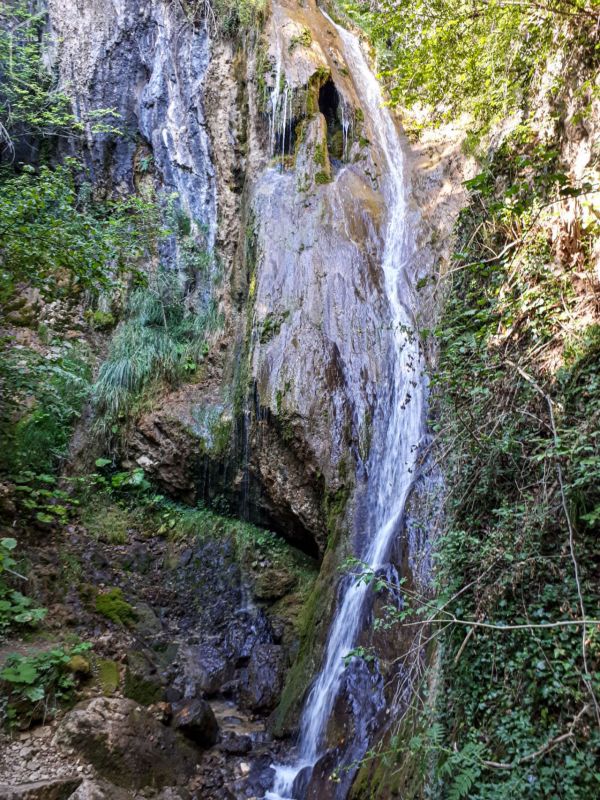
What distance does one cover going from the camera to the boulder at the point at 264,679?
5680mm

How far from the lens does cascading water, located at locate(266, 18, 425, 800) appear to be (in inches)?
184

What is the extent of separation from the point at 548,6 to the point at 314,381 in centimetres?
419

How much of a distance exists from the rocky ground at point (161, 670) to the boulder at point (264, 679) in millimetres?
12

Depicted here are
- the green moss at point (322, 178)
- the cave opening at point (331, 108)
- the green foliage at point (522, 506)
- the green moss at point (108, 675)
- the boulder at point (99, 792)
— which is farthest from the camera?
the cave opening at point (331, 108)

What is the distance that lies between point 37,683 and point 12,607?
0.91 meters

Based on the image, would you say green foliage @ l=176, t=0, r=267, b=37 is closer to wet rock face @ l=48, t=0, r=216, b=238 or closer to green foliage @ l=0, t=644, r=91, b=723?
wet rock face @ l=48, t=0, r=216, b=238

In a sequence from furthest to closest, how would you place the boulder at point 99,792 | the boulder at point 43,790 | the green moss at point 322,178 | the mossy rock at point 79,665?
the green moss at point 322,178 → the mossy rock at point 79,665 → the boulder at point 99,792 → the boulder at point 43,790

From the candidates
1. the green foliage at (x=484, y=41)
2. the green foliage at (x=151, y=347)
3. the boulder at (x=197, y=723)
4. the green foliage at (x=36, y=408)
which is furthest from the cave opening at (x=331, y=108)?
the boulder at (x=197, y=723)

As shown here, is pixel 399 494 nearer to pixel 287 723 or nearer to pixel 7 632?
pixel 287 723

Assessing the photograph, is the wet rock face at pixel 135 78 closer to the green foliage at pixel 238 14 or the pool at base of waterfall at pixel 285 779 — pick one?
the green foliage at pixel 238 14

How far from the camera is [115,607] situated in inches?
237

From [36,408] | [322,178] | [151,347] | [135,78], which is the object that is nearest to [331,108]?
[322,178]

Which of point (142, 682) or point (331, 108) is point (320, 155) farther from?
point (142, 682)

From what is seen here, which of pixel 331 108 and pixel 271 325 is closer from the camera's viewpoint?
pixel 271 325
